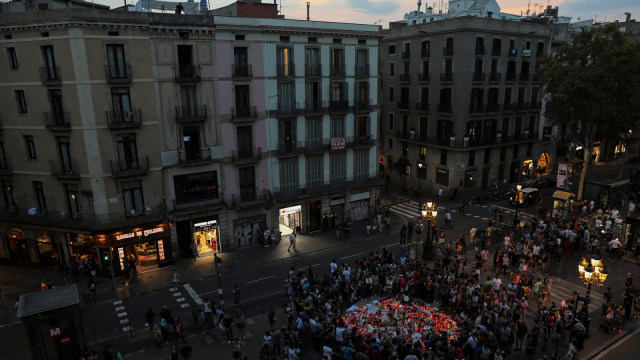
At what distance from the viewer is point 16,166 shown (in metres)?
29.2

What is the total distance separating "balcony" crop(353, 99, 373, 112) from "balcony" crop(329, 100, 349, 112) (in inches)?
38.6

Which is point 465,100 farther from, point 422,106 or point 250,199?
point 250,199

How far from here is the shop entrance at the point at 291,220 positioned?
35.9 m

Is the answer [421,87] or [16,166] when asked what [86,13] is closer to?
[16,166]

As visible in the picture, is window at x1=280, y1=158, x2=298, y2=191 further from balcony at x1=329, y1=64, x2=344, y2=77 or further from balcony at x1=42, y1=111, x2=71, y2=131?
balcony at x1=42, y1=111, x2=71, y2=131

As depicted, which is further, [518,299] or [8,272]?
[8,272]

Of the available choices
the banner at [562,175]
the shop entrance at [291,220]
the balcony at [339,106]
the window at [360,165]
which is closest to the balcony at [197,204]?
the shop entrance at [291,220]

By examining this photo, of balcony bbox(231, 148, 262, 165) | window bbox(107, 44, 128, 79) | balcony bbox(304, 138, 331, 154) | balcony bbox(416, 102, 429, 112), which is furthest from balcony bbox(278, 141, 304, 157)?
balcony bbox(416, 102, 429, 112)

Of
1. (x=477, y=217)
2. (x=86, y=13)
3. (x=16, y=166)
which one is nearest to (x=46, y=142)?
(x=16, y=166)

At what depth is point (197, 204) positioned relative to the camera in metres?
31.2

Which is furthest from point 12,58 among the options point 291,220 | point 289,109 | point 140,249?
point 291,220

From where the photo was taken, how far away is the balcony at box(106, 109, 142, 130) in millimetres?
27209

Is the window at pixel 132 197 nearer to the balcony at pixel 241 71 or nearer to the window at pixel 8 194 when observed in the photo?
the window at pixel 8 194

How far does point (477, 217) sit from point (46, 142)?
37053 mm
